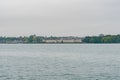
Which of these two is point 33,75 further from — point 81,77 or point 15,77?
point 81,77

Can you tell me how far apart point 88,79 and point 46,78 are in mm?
4524

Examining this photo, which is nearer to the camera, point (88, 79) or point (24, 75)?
point (88, 79)

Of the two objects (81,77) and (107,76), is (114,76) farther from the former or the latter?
(81,77)

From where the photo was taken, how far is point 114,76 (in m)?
38.7

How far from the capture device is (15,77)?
38.6m

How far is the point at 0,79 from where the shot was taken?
36.7m

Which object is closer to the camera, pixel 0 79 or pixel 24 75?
pixel 0 79

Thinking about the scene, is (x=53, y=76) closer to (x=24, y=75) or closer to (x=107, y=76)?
(x=24, y=75)

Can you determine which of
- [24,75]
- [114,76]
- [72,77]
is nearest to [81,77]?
[72,77]

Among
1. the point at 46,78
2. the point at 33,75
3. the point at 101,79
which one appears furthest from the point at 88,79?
the point at 33,75

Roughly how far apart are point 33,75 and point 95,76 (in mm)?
7157

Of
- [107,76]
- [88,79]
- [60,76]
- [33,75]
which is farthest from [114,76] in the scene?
[33,75]

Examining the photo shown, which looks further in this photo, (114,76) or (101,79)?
(114,76)

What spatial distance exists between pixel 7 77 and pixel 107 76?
11.0 meters
